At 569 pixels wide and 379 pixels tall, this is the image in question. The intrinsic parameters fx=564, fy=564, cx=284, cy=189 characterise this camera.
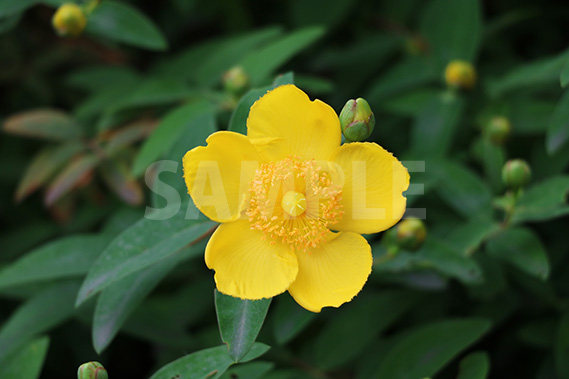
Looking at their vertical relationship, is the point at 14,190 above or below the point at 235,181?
below

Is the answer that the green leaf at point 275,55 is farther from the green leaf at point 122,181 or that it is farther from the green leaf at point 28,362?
the green leaf at point 28,362

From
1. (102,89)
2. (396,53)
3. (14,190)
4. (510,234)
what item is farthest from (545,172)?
(14,190)

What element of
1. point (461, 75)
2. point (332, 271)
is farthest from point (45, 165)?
point (461, 75)

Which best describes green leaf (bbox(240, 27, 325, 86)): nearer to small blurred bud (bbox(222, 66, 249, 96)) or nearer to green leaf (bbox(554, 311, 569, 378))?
small blurred bud (bbox(222, 66, 249, 96))

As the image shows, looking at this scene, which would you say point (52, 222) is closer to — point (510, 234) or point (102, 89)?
point (102, 89)

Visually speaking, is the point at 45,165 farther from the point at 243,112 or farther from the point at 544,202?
the point at 544,202

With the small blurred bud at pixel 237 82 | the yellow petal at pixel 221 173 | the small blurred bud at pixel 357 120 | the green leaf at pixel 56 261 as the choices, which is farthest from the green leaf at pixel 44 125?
the small blurred bud at pixel 357 120
